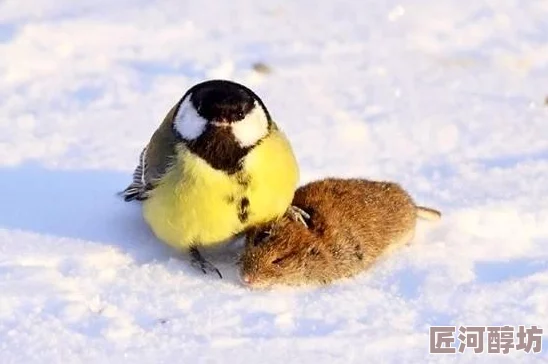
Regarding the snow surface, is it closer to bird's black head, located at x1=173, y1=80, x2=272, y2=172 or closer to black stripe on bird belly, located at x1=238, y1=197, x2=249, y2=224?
black stripe on bird belly, located at x1=238, y1=197, x2=249, y2=224

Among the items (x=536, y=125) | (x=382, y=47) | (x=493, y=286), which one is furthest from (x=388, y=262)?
(x=382, y=47)

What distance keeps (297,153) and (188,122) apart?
137 centimetres

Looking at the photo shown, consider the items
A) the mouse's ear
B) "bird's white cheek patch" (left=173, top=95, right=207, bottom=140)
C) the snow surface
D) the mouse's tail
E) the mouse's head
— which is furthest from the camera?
the mouse's tail

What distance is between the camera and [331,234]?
382 cm

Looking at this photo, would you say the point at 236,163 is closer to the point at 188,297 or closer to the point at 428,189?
the point at 188,297

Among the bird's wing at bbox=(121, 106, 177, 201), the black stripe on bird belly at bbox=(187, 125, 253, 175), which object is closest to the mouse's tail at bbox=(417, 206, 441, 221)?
the black stripe on bird belly at bbox=(187, 125, 253, 175)

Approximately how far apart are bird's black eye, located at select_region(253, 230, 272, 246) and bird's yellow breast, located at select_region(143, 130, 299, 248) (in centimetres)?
6

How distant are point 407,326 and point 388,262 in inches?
19.4

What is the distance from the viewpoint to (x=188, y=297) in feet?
11.9

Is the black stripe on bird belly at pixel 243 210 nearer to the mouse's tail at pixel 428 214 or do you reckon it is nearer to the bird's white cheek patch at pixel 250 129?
the bird's white cheek patch at pixel 250 129

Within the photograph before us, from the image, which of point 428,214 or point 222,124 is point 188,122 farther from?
point 428,214

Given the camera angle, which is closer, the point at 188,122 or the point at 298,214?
the point at 188,122

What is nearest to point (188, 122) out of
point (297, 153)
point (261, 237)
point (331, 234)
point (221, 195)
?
point (221, 195)

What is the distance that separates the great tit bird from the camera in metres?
3.53
